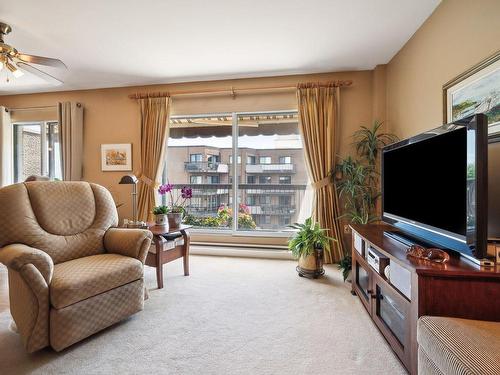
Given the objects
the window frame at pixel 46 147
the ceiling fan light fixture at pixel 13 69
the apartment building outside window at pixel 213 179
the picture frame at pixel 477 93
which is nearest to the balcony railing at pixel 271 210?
the apartment building outside window at pixel 213 179

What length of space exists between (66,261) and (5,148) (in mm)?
3734

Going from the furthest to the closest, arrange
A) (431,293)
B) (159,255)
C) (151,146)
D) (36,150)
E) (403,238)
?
(36,150) < (151,146) < (159,255) < (403,238) < (431,293)

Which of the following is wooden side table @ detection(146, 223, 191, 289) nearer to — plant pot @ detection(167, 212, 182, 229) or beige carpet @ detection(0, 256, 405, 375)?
plant pot @ detection(167, 212, 182, 229)

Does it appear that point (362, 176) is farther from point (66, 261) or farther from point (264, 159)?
point (66, 261)

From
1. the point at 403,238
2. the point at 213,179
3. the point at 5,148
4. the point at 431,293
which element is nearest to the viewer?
the point at 431,293

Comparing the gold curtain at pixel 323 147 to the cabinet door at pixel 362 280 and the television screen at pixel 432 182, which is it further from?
the television screen at pixel 432 182

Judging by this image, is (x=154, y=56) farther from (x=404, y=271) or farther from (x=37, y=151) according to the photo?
(x=404, y=271)

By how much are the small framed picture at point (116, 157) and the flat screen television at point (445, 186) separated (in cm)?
365

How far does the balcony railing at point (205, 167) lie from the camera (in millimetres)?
4016

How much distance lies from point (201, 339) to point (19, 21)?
3.23 metres

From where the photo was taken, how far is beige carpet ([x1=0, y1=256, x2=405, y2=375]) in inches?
60.2

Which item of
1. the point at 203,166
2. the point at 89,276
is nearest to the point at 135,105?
the point at 203,166

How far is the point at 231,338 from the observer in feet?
5.93

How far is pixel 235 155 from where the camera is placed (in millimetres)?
3943
